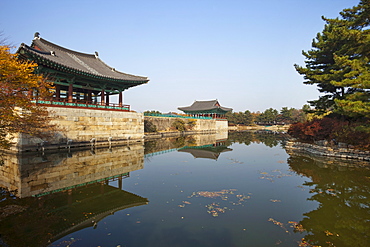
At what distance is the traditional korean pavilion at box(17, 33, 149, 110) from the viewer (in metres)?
16.8

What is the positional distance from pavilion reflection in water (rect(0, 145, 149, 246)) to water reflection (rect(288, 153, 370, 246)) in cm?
571

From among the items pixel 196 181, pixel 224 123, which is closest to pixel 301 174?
pixel 196 181

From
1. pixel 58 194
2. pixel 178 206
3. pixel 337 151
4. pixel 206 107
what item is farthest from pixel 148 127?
pixel 206 107

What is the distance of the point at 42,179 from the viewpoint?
9.75m

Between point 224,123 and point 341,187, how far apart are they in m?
51.2

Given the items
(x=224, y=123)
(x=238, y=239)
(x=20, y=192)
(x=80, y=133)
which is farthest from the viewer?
(x=224, y=123)

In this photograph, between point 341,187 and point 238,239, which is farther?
point 341,187

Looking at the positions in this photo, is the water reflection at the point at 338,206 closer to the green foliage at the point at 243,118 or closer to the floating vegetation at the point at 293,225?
the floating vegetation at the point at 293,225

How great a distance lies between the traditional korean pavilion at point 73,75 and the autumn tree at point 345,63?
18517 mm

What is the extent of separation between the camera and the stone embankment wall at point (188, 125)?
37594 mm

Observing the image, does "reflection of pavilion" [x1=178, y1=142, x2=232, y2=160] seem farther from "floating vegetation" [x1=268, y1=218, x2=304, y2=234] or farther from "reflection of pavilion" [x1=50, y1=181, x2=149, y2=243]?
"floating vegetation" [x1=268, y1=218, x2=304, y2=234]

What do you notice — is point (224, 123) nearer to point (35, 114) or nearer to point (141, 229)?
point (35, 114)

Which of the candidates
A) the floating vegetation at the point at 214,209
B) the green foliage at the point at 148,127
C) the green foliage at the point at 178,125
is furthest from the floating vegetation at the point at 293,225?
the green foliage at the point at 178,125

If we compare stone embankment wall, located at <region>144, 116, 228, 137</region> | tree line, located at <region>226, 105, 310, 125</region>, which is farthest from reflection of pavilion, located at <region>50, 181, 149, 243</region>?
tree line, located at <region>226, 105, 310, 125</region>
